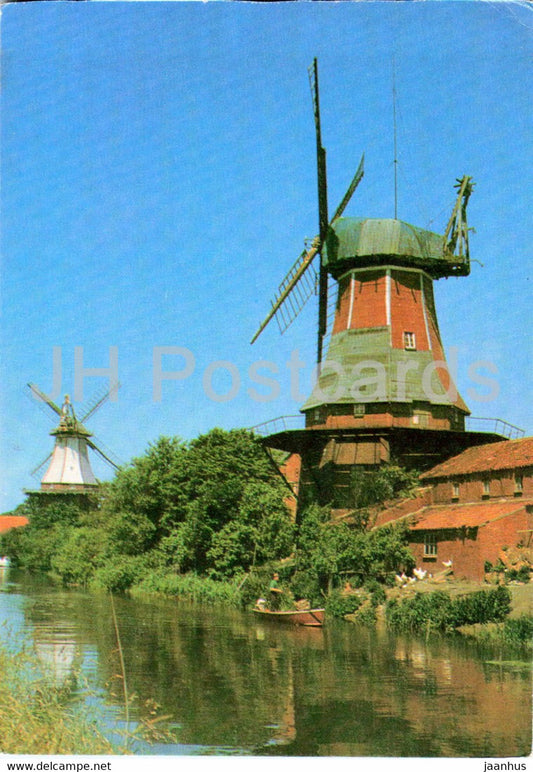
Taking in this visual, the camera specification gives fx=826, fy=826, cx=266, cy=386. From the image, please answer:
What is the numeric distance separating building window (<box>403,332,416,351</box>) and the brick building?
Result: 4234 millimetres

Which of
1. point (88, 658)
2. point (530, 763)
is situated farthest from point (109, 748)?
point (88, 658)

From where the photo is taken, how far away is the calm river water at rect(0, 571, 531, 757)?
33.6 feet

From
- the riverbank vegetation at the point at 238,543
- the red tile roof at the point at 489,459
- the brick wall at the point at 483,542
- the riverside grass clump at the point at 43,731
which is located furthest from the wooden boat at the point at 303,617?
the riverside grass clump at the point at 43,731

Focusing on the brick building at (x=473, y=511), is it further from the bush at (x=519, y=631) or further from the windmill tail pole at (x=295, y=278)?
the windmill tail pole at (x=295, y=278)

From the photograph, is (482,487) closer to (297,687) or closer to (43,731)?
(297,687)

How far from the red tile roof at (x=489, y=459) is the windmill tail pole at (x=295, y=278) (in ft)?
28.0

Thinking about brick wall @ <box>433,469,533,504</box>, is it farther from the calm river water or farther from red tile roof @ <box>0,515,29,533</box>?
red tile roof @ <box>0,515,29,533</box>

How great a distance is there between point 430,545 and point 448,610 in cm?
473

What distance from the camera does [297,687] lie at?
13.4 m

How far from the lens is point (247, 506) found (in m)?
30.9

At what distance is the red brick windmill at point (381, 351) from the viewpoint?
93.8ft

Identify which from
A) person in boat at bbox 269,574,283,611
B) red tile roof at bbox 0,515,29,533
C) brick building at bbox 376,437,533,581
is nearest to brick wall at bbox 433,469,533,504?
brick building at bbox 376,437,533,581

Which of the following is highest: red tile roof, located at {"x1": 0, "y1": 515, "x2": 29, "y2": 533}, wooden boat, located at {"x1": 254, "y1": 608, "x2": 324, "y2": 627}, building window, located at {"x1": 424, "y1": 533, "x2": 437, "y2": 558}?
red tile roof, located at {"x1": 0, "y1": 515, "x2": 29, "y2": 533}

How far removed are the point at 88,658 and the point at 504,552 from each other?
37.8ft
